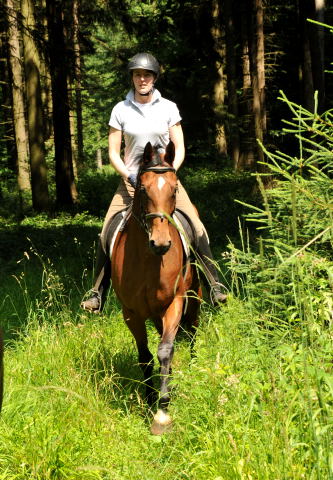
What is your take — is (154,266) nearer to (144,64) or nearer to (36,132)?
(144,64)

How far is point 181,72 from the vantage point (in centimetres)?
3164

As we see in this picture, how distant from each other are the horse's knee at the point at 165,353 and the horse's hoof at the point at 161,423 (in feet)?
1.57

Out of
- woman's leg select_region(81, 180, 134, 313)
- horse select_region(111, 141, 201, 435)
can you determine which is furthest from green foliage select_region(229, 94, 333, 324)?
woman's leg select_region(81, 180, 134, 313)

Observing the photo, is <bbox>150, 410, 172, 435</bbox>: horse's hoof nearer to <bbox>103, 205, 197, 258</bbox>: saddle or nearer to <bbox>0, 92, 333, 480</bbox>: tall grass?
<bbox>0, 92, 333, 480</bbox>: tall grass

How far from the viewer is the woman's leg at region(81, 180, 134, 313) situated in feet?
22.6

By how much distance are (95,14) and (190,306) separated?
56.1 feet

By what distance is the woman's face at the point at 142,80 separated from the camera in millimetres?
6352

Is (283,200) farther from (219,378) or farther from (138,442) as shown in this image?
(138,442)

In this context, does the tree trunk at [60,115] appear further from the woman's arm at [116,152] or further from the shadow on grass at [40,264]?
the woman's arm at [116,152]

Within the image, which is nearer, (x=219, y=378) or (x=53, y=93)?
(x=219, y=378)

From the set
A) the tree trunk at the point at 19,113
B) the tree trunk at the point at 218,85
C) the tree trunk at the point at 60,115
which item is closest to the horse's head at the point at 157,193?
the tree trunk at the point at 60,115

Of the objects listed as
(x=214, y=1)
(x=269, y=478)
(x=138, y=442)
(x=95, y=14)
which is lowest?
(x=138, y=442)

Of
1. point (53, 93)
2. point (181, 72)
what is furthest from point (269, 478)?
point (181, 72)

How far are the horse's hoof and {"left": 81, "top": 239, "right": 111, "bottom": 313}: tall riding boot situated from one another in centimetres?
183
